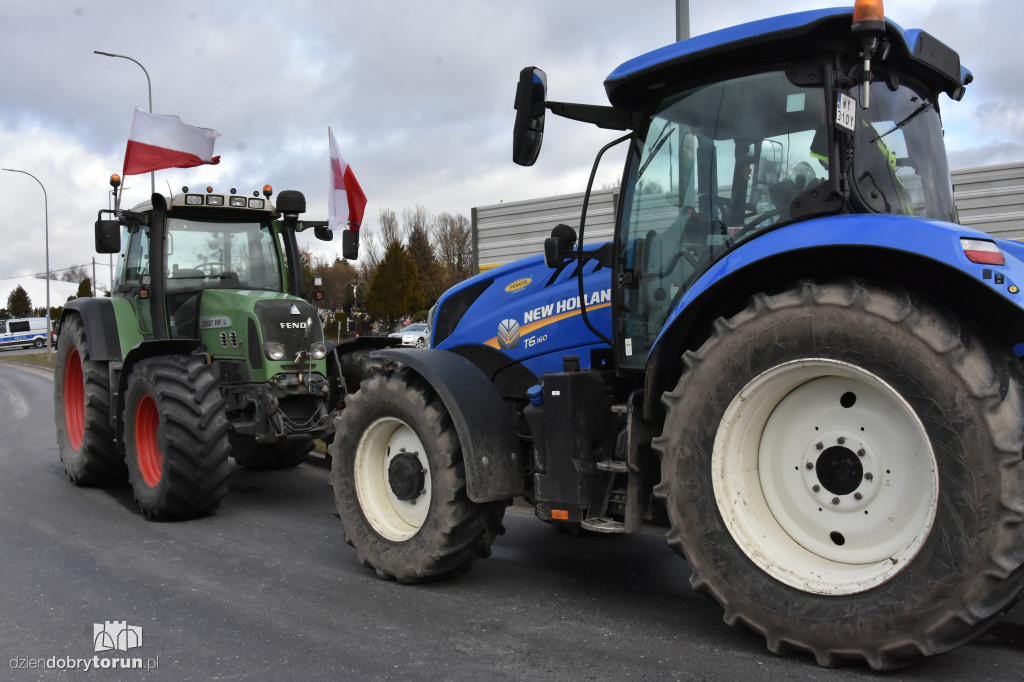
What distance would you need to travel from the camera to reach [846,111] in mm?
3623

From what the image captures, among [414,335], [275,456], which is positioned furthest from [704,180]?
[414,335]

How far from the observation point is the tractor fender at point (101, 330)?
320 inches

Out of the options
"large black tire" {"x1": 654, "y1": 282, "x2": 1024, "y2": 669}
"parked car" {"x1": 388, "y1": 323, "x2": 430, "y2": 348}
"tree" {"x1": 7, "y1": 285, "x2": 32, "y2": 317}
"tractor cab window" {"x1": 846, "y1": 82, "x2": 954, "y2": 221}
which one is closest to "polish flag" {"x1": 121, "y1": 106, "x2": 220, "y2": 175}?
"large black tire" {"x1": 654, "y1": 282, "x2": 1024, "y2": 669}

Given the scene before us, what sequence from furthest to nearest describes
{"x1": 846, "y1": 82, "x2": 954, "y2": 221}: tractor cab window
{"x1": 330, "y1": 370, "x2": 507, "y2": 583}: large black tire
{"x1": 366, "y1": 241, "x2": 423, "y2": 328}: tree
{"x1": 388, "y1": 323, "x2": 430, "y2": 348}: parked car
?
{"x1": 366, "y1": 241, "x2": 423, "y2": 328}: tree < {"x1": 388, "y1": 323, "x2": 430, "y2": 348}: parked car < {"x1": 330, "y1": 370, "x2": 507, "y2": 583}: large black tire < {"x1": 846, "y1": 82, "x2": 954, "y2": 221}: tractor cab window

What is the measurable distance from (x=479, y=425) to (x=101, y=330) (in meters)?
5.15

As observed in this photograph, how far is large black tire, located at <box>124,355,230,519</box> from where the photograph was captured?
6.77 m

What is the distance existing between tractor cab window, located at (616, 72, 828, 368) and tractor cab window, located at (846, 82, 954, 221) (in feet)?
0.61

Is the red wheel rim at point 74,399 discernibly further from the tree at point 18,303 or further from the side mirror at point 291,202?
the tree at point 18,303

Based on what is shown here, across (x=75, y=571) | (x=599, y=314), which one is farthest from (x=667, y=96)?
(x=75, y=571)

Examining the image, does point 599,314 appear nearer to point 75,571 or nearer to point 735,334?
point 735,334

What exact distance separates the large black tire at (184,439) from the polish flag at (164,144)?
2490 mm

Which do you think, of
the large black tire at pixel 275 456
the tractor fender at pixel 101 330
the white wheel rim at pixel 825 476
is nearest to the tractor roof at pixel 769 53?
the white wheel rim at pixel 825 476

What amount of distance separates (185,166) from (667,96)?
20.5 feet

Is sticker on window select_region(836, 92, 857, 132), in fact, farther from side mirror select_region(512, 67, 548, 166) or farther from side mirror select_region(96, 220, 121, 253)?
side mirror select_region(96, 220, 121, 253)
